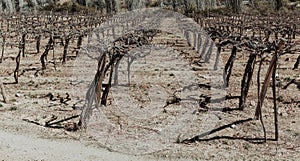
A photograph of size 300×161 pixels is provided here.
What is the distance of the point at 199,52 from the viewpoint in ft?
74.6

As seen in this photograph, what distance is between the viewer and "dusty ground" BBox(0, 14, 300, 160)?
8656mm

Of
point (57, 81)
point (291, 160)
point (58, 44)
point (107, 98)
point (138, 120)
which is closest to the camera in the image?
point (291, 160)

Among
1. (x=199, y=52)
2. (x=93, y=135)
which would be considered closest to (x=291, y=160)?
(x=93, y=135)

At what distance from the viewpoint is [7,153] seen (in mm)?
8766

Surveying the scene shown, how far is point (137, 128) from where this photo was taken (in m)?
10.2

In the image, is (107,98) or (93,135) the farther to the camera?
(107,98)

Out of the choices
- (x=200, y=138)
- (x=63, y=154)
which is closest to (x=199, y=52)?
(x=200, y=138)

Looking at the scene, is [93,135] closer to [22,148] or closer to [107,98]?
[22,148]

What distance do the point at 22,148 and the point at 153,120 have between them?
3.62 meters

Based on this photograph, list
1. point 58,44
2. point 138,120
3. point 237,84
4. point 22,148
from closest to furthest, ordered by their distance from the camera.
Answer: point 22,148 → point 138,120 → point 237,84 → point 58,44

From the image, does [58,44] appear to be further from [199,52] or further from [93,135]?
[93,135]

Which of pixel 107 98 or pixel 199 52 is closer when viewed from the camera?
pixel 107 98

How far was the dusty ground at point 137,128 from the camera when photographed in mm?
8656

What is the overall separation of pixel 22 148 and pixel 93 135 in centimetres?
175
